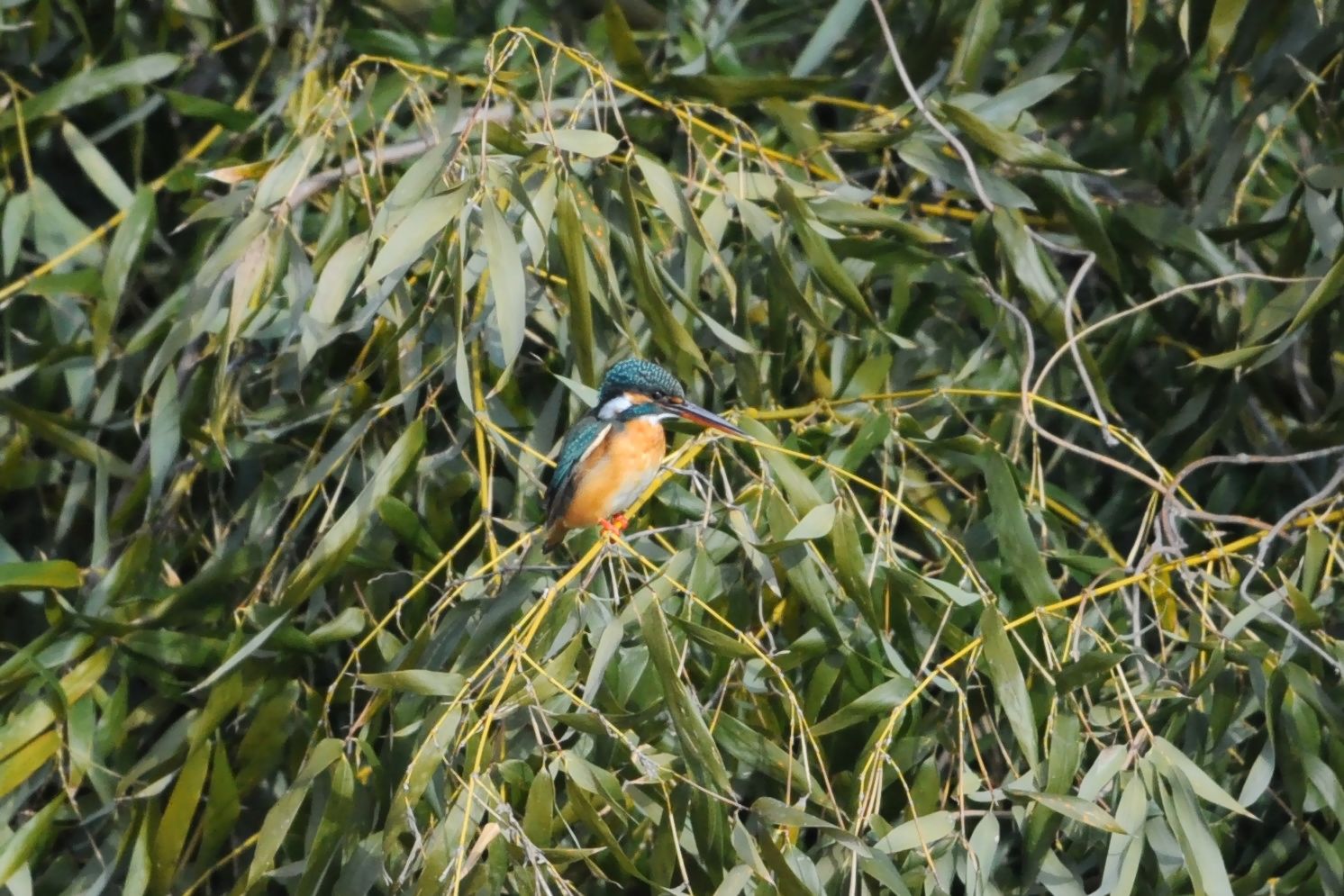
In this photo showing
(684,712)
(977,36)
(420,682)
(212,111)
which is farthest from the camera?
(212,111)

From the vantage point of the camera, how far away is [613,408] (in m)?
2.38

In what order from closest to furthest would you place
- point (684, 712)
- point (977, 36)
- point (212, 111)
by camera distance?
point (684, 712)
point (977, 36)
point (212, 111)

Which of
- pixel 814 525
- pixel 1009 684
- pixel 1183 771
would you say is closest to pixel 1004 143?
pixel 814 525

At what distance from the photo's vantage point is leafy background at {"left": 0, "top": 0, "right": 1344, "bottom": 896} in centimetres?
200

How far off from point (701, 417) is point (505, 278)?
1.29 ft

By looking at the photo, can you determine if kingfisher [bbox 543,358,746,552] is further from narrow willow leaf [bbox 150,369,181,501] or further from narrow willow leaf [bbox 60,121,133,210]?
narrow willow leaf [bbox 60,121,133,210]

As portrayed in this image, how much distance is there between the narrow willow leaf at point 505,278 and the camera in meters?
1.97

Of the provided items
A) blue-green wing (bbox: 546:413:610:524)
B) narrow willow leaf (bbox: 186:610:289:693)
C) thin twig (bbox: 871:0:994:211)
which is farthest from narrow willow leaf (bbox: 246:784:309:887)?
thin twig (bbox: 871:0:994:211)

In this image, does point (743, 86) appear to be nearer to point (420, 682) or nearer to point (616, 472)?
point (616, 472)

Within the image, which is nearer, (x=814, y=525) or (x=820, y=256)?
(x=814, y=525)

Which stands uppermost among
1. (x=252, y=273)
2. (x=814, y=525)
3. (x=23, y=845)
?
(x=252, y=273)

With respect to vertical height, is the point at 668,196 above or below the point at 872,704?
above

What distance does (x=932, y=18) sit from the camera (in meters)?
2.71

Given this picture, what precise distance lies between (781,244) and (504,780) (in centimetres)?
83
